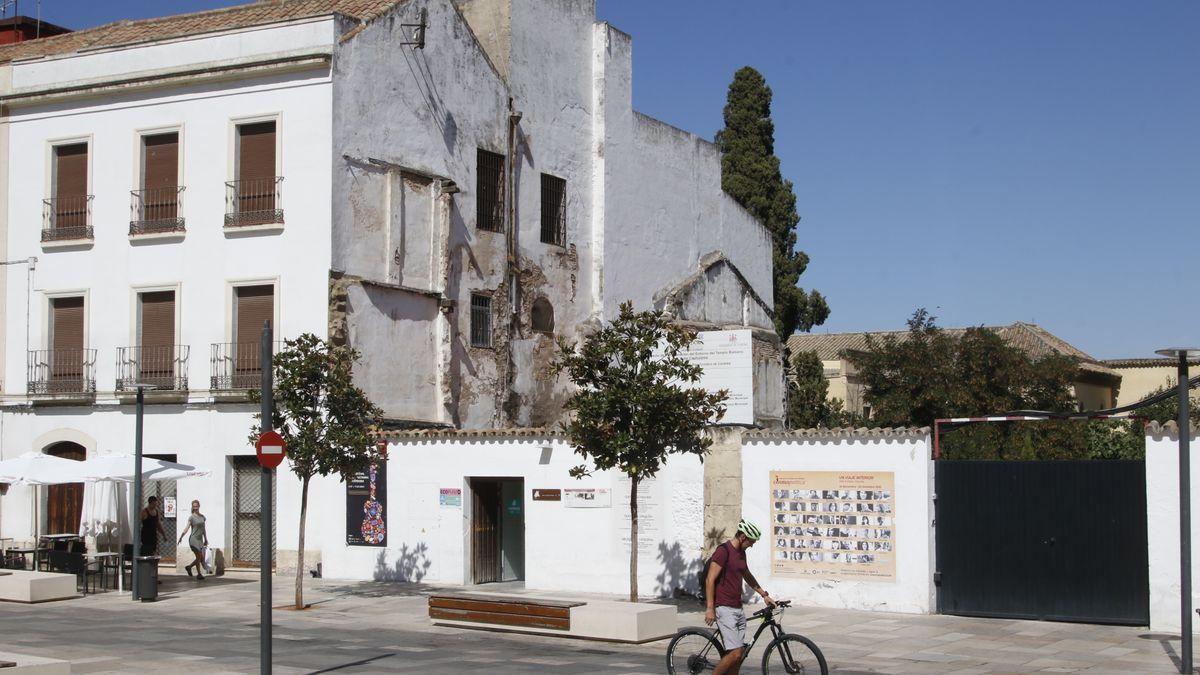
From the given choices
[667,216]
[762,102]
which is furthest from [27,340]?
[762,102]

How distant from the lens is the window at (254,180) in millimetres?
27750

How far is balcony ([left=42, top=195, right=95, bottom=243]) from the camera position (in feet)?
97.9

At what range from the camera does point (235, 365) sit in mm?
27859

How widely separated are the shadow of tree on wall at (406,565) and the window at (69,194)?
10.5 meters

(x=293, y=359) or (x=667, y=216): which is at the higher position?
(x=667, y=216)

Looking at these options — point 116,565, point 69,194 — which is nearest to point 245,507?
point 116,565

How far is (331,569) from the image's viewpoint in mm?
26172

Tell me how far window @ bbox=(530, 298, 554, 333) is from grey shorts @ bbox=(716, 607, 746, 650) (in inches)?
845

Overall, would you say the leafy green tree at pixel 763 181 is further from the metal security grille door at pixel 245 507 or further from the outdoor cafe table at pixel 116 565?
the outdoor cafe table at pixel 116 565

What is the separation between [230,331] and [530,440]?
781cm

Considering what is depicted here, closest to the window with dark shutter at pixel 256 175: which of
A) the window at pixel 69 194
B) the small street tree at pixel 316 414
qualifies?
the window at pixel 69 194

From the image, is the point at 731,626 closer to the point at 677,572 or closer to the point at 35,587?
the point at 677,572

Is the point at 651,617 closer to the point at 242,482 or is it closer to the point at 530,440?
the point at 530,440

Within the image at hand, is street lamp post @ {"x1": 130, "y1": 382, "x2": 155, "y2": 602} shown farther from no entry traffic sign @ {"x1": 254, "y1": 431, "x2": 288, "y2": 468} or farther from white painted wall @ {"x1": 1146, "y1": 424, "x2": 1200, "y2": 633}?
white painted wall @ {"x1": 1146, "y1": 424, "x2": 1200, "y2": 633}
